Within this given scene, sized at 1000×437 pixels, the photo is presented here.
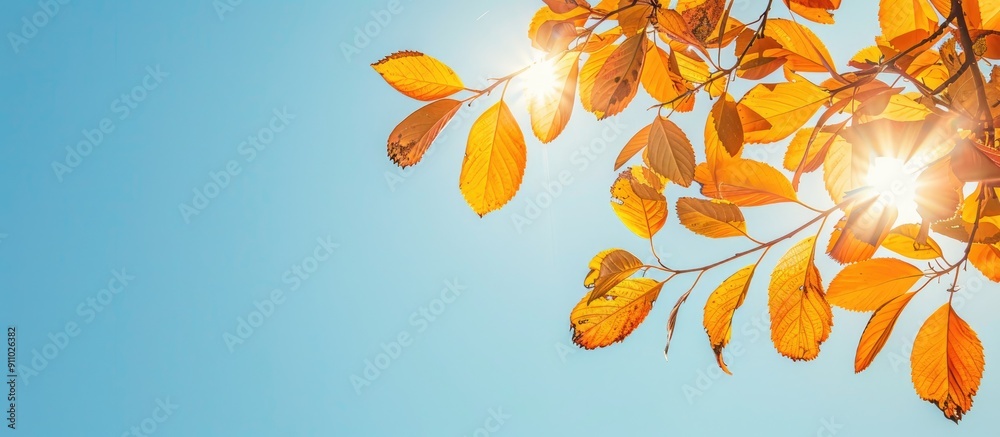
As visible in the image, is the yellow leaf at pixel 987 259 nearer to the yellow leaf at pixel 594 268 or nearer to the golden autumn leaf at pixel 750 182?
the golden autumn leaf at pixel 750 182

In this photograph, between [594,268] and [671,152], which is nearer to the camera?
[671,152]

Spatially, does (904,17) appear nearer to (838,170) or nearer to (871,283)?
(838,170)

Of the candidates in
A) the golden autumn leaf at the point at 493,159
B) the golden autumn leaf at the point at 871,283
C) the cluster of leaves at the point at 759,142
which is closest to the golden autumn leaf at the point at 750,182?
the cluster of leaves at the point at 759,142

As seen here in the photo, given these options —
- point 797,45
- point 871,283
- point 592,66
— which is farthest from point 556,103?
point 871,283

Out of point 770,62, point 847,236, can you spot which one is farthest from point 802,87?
point 847,236

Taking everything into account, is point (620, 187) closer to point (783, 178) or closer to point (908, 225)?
point (783, 178)

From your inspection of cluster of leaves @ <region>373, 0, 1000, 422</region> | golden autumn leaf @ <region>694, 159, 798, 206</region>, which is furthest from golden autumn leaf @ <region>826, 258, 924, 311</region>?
golden autumn leaf @ <region>694, 159, 798, 206</region>

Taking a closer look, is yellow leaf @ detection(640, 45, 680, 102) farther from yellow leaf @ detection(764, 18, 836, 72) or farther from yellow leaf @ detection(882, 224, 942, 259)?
yellow leaf @ detection(882, 224, 942, 259)
